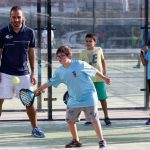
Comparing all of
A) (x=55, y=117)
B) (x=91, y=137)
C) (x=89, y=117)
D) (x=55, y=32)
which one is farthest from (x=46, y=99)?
(x=89, y=117)

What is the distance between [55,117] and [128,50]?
210 cm

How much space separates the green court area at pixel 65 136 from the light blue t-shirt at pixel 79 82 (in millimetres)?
624

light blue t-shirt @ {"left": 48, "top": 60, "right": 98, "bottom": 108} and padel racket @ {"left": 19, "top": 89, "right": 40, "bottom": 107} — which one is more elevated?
light blue t-shirt @ {"left": 48, "top": 60, "right": 98, "bottom": 108}

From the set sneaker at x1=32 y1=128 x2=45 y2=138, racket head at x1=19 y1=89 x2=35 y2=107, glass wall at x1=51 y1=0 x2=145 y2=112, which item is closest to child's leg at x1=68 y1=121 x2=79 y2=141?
racket head at x1=19 y1=89 x2=35 y2=107

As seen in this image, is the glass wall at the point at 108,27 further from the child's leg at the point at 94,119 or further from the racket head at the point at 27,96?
the child's leg at the point at 94,119

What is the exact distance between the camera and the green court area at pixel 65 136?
835 cm

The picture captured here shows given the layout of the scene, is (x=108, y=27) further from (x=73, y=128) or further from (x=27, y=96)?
(x=73, y=128)

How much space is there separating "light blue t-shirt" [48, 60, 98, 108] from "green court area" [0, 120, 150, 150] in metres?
0.62

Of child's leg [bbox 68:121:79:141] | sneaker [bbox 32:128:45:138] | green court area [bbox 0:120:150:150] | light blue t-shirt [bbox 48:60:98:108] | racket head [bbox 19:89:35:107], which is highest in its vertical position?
light blue t-shirt [bbox 48:60:98:108]

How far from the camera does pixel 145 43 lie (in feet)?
36.7

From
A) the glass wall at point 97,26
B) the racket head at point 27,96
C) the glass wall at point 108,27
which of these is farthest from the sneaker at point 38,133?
the glass wall at point 108,27

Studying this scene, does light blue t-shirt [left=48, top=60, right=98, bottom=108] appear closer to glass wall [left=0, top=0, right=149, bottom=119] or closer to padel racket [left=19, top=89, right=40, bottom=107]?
padel racket [left=19, top=89, right=40, bottom=107]

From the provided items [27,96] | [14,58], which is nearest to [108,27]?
[14,58]

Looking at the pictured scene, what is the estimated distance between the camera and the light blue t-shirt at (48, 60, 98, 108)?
8.02m
